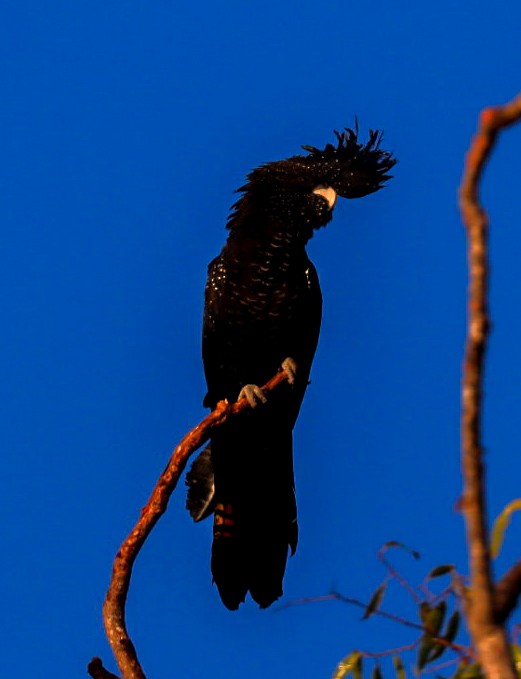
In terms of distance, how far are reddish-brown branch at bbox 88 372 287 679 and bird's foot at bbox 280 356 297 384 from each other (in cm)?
169

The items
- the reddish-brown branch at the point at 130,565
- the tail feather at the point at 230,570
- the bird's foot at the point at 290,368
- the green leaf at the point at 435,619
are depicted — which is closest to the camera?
the green leaf at the point at 435,619

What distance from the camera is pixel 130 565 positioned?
4391 mm

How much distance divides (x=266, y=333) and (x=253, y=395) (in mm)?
395

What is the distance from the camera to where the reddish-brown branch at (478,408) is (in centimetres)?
198

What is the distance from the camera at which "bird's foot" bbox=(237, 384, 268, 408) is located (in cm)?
617

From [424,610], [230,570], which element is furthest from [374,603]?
[230,570]

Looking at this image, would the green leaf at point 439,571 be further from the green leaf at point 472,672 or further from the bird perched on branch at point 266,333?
the bird perched on branch at point 266,333

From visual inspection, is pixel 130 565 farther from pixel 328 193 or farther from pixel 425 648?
pixel 328 193

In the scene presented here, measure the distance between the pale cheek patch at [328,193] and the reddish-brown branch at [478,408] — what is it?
4626 mm

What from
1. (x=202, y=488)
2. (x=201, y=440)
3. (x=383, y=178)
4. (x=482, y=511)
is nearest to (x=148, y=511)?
(x=201, y=440)

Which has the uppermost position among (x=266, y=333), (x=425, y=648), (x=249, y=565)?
(x=266, y=333)

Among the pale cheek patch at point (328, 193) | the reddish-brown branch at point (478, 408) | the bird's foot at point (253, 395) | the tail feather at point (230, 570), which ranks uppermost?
the pale cheek patch at point (328, 193)

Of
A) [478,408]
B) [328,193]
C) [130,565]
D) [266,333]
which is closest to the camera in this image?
[478,408]

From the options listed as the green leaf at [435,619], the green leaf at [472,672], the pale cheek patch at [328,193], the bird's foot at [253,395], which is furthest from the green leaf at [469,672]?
the pale cheek patch at [328,193]
